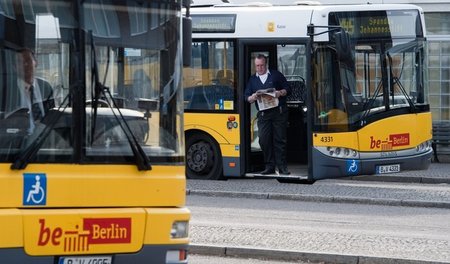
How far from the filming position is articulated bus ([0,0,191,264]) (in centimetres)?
753

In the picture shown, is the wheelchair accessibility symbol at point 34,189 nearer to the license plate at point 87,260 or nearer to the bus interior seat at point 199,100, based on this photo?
the license plate at point 87,260

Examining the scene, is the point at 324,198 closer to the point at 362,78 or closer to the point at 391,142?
the point at 391,142

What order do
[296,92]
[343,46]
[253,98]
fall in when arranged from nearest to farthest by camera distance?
[343,46] → [253,98] → [296,92]

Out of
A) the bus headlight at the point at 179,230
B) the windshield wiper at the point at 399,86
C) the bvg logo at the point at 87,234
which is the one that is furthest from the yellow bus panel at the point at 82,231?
the windshield wiper at the point at 399,86

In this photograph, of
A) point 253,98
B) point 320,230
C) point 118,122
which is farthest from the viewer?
point 253,98

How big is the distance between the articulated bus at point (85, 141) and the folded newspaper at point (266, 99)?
966 centimetres

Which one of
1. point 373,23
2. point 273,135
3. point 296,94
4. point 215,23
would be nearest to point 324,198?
point 273,135

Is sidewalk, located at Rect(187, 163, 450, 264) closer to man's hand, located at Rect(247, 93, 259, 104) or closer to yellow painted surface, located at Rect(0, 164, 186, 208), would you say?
man's hand, located at Rect(247, 93, 259, 104)

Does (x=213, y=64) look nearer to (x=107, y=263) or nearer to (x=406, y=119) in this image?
(x=406, y=119)

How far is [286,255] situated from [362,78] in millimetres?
Answer: 7350

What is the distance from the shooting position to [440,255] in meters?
10.7

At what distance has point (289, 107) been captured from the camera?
18.7 m

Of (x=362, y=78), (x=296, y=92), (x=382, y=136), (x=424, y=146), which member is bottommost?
(x=424, y=146)

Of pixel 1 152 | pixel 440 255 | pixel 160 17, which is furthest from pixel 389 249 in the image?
pixel 1 152
